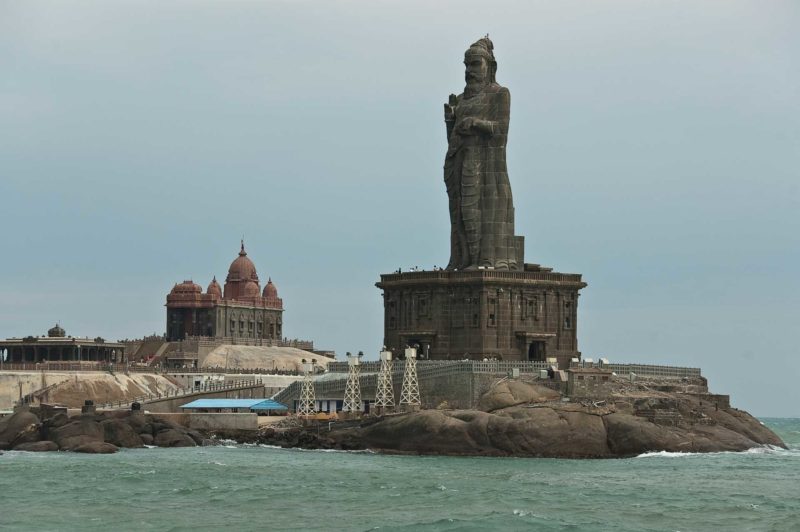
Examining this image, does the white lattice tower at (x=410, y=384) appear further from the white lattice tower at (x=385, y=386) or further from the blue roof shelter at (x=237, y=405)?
the blue roof shelter at (x=237, y=405)

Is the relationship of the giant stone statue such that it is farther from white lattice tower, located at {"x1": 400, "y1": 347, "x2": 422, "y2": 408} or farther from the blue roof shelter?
the blue roof shelter

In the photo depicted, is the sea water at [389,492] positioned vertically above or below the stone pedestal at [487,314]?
below

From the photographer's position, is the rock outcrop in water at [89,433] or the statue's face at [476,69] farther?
the statue's face at [476,69]

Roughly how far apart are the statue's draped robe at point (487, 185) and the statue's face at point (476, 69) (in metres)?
0.71

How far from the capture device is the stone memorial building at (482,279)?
10538 centimetres

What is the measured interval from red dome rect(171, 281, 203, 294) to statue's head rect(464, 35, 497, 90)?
74804 mm

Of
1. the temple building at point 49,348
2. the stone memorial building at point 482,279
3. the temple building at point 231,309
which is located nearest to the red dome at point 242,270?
the temple building at point 231,309

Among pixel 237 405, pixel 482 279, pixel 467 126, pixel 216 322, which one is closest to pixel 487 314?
pixel 482 279

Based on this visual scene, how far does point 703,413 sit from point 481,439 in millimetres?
15987

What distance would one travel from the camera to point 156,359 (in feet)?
522

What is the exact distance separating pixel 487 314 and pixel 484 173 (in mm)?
9736

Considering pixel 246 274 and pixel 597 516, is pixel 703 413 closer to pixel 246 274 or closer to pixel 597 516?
pixel 597 516

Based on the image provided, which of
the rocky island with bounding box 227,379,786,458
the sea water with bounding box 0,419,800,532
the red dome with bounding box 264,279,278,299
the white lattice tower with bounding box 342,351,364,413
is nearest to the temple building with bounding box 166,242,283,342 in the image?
the red dome with bounding box 264,279,278,299

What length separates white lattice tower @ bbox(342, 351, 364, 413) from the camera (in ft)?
325
